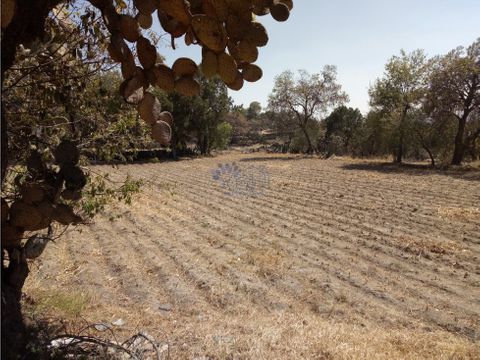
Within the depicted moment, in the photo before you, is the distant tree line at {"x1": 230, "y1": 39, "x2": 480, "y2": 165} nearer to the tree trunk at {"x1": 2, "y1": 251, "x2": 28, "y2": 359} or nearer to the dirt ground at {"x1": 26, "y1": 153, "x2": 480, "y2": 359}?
the dirt ground at {"x1": 26, "y1": 153, "x2": 480, "y2": 359}

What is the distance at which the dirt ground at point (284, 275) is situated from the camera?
349 cm

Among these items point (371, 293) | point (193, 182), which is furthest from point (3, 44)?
point (193, 182)

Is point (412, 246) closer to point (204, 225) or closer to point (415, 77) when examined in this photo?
point (204, 225)

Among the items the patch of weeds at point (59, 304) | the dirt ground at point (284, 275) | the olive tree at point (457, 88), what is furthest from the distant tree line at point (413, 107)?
the patch of weeds at point (59, 304)

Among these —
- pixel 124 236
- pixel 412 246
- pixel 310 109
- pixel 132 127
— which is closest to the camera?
pixel 132 127

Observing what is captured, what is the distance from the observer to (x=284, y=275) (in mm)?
6492

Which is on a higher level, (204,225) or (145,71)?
(145,71)

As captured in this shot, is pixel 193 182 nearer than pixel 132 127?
No

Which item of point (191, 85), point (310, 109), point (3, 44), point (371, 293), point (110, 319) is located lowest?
point (371, 293)

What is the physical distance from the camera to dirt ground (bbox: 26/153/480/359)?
3.49m

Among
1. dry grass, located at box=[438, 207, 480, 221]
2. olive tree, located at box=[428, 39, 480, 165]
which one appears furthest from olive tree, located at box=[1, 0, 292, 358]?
olive tree, located at box=[428, 39, 480, 165]

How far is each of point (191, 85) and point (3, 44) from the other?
0.64 meters

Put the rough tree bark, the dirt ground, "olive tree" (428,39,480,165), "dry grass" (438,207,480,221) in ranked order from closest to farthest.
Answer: the rough tree bark, the dirt ground, "dry grass" (438,207,480,221), "olive tree" (428,39,480,165)

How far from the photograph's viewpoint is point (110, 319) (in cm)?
352
